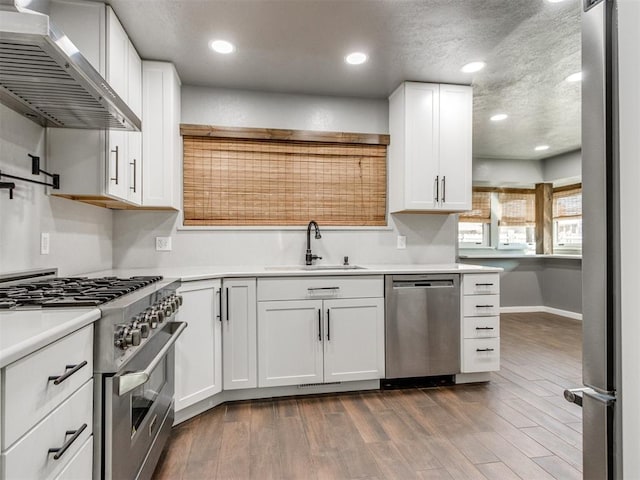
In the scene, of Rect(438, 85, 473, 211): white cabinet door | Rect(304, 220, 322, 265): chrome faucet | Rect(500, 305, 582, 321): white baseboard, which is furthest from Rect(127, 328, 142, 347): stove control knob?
Rect(500, 305, 582, 321): white baseboard

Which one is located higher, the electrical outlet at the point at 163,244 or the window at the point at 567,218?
the window at the point at 567,218

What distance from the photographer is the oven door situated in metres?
1.23

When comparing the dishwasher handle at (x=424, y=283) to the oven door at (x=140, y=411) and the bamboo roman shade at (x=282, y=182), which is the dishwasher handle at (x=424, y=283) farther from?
the oven door at (x=140, y=411)

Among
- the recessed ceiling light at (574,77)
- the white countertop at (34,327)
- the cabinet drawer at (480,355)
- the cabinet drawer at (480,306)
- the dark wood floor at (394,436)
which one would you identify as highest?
the recessed ceiling light at (574,77)

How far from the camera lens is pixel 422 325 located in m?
2.82

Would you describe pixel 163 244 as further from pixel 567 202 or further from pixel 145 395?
pixel 567 202

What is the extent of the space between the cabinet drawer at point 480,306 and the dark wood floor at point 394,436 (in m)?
0.58

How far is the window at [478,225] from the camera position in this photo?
6.02 meters

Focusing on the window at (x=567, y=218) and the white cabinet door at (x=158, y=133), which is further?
the window at (x=567, y=218)

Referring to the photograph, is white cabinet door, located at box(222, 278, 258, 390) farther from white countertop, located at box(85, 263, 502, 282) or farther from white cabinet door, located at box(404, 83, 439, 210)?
white cabinet door, located at box(404, 83, 439, 210)

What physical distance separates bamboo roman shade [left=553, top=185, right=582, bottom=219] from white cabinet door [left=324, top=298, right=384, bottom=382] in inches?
187

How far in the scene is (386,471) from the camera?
179 centimetres

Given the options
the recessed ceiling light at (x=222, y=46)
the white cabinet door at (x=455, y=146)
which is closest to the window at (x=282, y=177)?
the white cabinet door at (x=455, y=146)

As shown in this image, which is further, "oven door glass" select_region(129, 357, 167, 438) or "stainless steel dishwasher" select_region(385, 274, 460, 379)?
"stainless steel dishwasher" select_region(385, 274, 460, 379)
